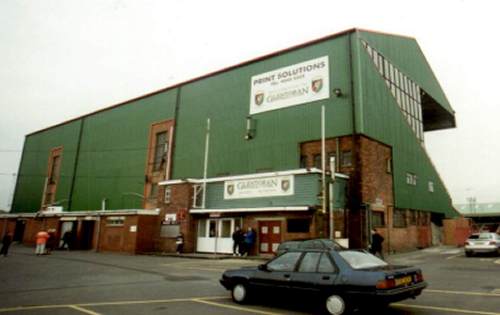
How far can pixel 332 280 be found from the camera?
7.71 metres

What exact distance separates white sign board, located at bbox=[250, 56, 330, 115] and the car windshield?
19969 millimetres

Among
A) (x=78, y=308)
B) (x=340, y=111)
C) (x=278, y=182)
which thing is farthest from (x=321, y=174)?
(x=78, y=308)

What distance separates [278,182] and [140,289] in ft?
45.5

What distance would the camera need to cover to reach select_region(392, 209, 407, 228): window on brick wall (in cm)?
2784

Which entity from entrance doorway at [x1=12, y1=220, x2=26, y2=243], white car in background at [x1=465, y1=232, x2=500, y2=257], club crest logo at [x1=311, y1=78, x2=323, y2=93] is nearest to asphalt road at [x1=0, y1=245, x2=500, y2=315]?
white car in background at [x1=465, y1=232, x2=500, y2=257]

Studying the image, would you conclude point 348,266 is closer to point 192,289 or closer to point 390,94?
point 192,289

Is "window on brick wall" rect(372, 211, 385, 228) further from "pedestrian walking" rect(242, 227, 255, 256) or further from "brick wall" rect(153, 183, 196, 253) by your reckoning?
"brick wall" rect(153, 183, 196, 253)

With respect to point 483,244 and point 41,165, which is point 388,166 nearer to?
point 483,244

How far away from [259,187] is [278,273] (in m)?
16.1

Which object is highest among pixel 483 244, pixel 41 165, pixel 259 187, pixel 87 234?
pixel 41 165

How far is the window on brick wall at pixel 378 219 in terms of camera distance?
2527 centimetres

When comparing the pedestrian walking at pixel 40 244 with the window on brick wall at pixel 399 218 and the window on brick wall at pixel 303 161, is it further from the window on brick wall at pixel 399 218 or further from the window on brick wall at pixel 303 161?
the window on brick wall at pixel 399 218

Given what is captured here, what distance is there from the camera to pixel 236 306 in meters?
8.91

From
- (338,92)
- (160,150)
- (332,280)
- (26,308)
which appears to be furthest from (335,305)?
(160,150)
